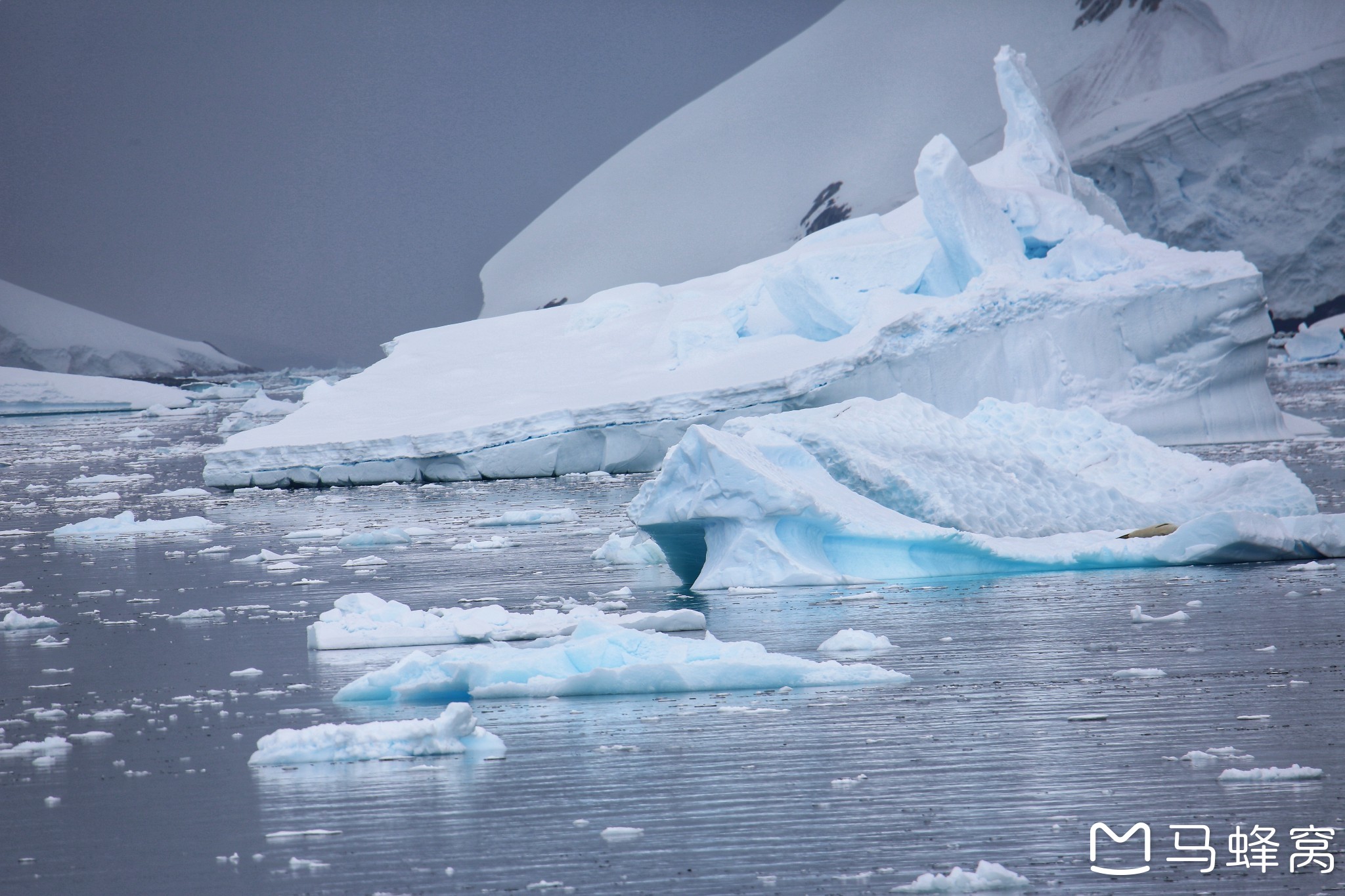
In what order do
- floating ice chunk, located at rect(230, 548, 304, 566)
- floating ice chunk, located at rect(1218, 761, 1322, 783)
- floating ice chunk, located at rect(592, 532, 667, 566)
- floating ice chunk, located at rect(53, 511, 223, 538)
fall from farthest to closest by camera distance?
floating ice chunk, located at rect(53, 511, 223, 538)
floating ice chunk, located at rect(230, 548, 304, 566)
floating ice chunk, located at rect(592, 532, 667, 566)
floating ice chunk, located at rect(1218, 761, 1322, 783)

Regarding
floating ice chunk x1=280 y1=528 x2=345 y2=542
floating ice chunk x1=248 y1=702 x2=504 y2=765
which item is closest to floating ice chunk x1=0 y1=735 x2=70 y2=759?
floating ice chunk x1=248 y1=702 x2=504 y2=765

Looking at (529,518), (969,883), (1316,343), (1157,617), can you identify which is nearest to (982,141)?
(1316,343)

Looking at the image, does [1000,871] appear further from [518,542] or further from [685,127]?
[685,127]

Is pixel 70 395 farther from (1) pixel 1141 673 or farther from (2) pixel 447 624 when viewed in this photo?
(1) pixel 1141 673

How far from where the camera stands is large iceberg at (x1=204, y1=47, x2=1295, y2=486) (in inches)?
444

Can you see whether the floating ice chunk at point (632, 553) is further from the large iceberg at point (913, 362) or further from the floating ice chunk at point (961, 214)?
the floating ice chunk at point (961, 214)

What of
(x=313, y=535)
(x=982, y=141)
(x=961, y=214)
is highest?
(x=982, y=141)

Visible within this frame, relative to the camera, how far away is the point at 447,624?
16.6ft

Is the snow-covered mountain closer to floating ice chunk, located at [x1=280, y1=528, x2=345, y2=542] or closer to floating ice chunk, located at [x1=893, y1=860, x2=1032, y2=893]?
floating ice chunk, located at [x1=280, y1=528, x2=345, y2=542]

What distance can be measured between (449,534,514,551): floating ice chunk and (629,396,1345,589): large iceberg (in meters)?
1.39

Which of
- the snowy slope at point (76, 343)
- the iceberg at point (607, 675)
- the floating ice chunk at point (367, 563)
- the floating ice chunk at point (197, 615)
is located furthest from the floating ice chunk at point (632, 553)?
the snowy slope at point (76, 343)

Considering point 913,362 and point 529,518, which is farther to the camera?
point 913,362

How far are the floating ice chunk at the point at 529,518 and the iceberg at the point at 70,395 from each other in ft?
72.5

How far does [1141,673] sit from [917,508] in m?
2.58
